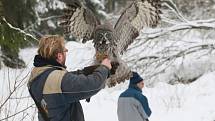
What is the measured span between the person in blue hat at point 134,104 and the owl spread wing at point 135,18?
3.56 feet

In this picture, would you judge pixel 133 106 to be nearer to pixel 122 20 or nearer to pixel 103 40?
pixel 122 20

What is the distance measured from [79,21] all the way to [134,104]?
1607 mm

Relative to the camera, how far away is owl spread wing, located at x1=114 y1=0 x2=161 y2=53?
5996mm

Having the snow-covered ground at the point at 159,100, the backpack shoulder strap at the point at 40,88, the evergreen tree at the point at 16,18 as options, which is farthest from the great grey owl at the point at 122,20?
the evergreen tree at the point at 16,18

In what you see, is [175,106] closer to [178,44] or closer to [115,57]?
[178,44]

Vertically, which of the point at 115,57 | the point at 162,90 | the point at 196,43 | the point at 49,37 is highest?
the point at 49,37

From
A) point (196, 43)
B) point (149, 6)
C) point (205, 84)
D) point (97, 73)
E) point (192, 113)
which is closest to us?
point (97, 73)

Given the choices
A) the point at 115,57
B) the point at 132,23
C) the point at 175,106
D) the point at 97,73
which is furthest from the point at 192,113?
the point at 97,73

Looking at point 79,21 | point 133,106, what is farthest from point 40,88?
point 133,106

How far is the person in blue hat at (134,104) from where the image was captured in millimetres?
7168

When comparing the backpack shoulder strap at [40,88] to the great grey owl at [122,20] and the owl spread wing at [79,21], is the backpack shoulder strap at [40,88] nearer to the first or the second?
the great grey owl at [122,20]

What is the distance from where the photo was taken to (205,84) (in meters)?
12.7

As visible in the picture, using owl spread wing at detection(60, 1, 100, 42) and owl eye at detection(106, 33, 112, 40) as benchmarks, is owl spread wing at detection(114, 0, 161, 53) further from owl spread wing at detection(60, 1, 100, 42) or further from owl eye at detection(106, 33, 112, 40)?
owl eye at detection(106, 33, 112, 40)

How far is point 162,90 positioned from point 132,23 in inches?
271
